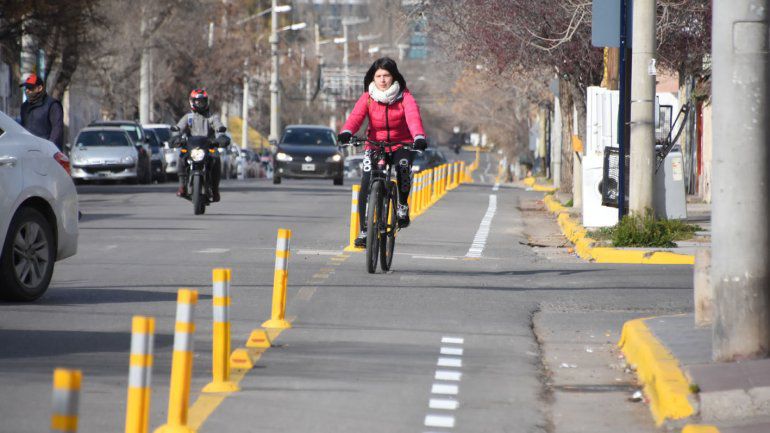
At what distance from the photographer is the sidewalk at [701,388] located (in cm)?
702

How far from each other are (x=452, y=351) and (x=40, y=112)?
978 cm

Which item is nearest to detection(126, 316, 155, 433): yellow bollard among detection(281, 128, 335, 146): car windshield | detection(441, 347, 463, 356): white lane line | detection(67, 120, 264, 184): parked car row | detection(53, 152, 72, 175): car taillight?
detection(441, 347, 463, 356): white lane line

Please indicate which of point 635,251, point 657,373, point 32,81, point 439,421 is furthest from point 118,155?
point 439,421

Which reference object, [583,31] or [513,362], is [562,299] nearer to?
[513,362]

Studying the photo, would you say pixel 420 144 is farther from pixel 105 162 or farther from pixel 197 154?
pixel 105 162

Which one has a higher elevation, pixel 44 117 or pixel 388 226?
pixel 44 117

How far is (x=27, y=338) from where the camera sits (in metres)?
9.38

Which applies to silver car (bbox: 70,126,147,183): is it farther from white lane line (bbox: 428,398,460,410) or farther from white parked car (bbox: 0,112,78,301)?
white lane line (bbox: 428,398,460,410)

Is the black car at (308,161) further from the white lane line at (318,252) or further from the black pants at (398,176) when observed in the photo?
the black pants at (398,176)

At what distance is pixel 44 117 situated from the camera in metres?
17.7

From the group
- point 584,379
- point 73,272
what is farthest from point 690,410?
point 73,272

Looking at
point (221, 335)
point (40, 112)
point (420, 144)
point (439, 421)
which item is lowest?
point (439, 421)

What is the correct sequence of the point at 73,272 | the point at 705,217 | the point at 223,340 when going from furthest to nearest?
the point at 705,217, the point at 73,272, the point at 223,340

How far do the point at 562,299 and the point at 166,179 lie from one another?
35.3 m
